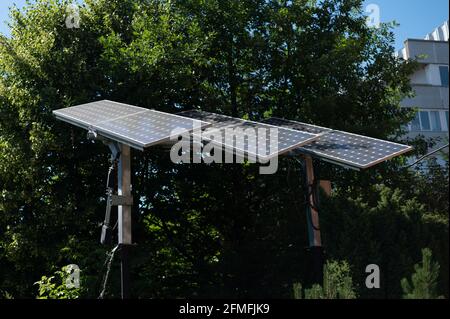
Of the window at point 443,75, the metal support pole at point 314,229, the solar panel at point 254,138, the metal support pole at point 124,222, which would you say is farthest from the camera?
the window at point 443,75

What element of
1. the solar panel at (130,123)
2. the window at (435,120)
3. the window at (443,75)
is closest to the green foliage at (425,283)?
the solar panel at (130,123)

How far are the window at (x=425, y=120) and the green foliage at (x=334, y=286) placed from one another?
27163 mm

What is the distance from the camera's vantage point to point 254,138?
8.19m

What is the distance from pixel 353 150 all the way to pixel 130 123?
314cm

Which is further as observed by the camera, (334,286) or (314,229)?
(314,229)

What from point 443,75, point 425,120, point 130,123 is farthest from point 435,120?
point 130,123

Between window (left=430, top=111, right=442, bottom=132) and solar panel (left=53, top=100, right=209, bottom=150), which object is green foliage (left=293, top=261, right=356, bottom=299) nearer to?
solar panel (left=53, top=100, right=209, bottom=150)

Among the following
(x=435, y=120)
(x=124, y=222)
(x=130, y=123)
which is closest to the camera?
(x=124, y=222)

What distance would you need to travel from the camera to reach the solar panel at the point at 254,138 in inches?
289

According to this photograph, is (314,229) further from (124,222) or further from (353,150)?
(124,222)

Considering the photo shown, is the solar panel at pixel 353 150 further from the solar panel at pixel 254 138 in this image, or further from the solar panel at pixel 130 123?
the solar panel at pixel 130 123

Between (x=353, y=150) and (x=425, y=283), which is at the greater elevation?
(x=353, y=150)

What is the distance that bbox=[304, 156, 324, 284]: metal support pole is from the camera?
25.8 feet
